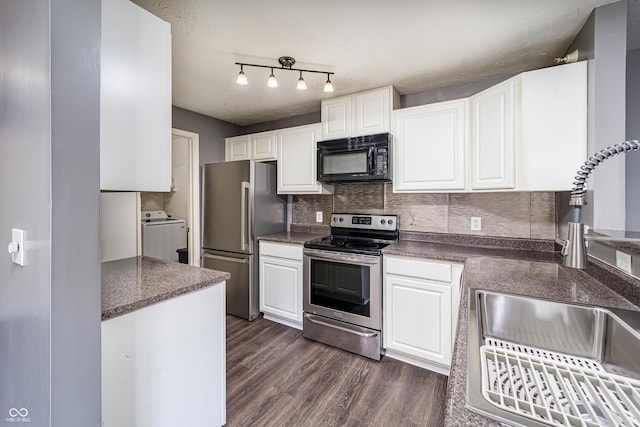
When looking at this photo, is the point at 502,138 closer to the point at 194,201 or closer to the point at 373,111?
the point at 373,111

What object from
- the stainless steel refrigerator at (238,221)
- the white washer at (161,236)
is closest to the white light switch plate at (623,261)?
the stainless steel refrigerator at (238,221)

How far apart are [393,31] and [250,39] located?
0.90m

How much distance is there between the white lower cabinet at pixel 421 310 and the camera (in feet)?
6.15

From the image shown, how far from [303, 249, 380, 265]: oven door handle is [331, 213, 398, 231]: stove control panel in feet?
1.82

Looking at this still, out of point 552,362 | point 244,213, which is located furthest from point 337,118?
point 552,362

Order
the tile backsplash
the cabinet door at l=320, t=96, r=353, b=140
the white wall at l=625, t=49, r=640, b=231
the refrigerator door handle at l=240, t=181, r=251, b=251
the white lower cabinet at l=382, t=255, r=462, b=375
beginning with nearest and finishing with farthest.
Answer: the white wall at l=625, t=49, r=640, b=231, the white lower cabinet at l=382, t=255, r=462, b=375, the tile backsplash, the cabinet door at l=320, t=96, r=353, b=140, the refrigerator door handle at l=240, t=181, r=251, b=251

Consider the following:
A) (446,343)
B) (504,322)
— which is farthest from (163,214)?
(504,322)

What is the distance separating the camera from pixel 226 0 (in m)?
1.38

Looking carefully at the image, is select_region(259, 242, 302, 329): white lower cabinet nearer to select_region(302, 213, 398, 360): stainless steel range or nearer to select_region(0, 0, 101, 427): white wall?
select_region(302, 213, 398, 360): stainless steel range

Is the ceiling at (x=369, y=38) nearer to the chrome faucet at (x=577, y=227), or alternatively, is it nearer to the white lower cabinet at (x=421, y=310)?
the chrome faucet at (x=577, y=227)

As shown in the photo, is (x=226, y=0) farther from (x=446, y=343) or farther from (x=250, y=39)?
(x=446, y=343)

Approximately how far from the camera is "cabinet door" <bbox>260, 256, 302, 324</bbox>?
257cm

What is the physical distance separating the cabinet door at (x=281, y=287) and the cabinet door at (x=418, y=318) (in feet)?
2.85

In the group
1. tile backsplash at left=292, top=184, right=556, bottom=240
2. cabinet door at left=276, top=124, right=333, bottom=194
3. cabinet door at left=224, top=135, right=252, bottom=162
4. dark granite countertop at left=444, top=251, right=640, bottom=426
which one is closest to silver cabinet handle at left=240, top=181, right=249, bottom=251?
cabinet door at left=276, top=124, right=333, bottom=194
